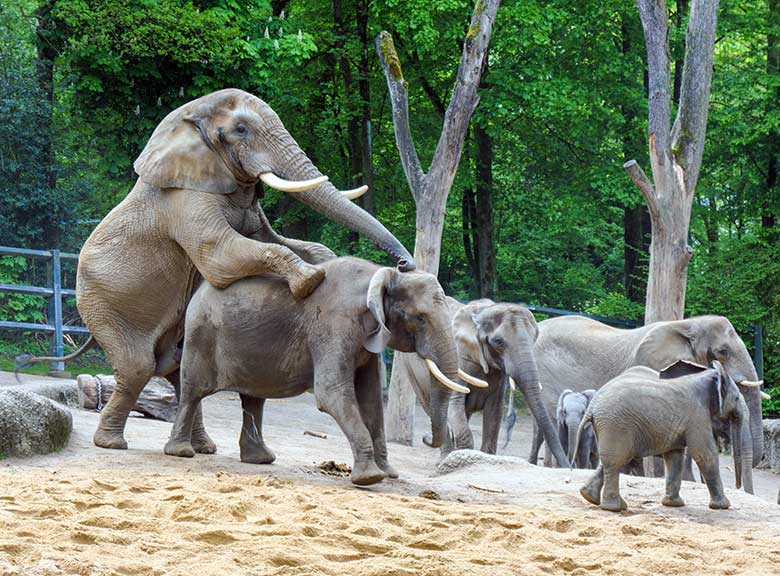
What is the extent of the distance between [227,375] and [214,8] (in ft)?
42.4

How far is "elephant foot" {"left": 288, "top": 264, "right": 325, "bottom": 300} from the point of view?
8953mm

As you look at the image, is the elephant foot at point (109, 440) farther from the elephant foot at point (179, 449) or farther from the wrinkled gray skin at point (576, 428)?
the wrinkled gray skin at point (576, 428)

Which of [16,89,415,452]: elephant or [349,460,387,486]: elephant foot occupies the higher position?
[16,89,415,452]: elephant

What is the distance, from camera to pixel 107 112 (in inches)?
858

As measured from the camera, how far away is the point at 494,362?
12648mm

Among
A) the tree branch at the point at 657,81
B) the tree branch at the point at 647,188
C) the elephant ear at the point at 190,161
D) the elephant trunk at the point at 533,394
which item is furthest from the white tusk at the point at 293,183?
the tree branch at the point at 657,81

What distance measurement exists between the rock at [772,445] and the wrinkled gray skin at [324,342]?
9669 mm

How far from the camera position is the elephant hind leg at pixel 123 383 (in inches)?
391

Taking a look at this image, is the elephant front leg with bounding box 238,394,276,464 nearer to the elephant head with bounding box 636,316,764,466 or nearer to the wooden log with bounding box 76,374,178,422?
the wooden log with bounding box 76,374,178,422

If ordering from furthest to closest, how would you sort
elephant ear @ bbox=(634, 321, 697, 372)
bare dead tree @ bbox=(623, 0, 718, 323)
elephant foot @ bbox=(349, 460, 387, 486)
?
bare dead tree @ bbox=(623, 0, 718, 323), elephant ear @ bbox=(634, 321, 697, 372), elephant foot @ bbox=(349, 460, 387, 486)

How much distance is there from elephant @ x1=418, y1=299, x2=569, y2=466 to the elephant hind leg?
3.65 metres

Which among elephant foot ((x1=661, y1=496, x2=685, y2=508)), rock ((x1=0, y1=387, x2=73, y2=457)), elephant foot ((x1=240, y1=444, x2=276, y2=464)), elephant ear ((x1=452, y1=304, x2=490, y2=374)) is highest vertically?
elephant ear ((x1=452, y1=304, x2=490, y2=374))

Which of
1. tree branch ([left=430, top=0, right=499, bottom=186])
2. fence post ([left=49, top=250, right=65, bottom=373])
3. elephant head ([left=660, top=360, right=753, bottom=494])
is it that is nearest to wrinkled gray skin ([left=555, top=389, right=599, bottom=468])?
elephant head ([left=660, top=360, right=753, bottom=494])

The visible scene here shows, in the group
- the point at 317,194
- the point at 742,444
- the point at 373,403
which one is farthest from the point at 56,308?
the point at 742,444
